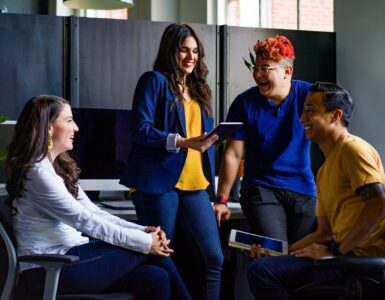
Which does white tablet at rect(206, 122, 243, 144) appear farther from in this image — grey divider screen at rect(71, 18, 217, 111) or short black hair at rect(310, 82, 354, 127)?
grey divider screen at rect(71, 18, 217, 111)

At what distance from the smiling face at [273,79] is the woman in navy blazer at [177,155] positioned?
0.24 meters

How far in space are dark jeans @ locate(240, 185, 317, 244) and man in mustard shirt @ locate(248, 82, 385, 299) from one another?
0.34m

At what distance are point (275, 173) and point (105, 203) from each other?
1027 mm

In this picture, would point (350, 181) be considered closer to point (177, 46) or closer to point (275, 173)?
point (275, 173)

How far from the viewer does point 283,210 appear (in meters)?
3.13

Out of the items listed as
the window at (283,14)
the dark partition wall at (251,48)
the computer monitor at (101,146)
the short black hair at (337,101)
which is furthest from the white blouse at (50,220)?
the window at (283,14)

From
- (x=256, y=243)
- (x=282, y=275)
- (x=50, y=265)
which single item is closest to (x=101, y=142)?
(x=256, y=243)

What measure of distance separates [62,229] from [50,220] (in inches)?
2.1

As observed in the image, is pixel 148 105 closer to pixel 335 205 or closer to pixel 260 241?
pixel 260 241

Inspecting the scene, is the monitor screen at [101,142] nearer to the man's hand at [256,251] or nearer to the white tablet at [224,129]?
the white tablet at [224,129]

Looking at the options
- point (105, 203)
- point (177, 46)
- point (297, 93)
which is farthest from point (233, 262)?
point (177, 46)

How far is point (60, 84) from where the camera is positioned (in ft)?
14.7

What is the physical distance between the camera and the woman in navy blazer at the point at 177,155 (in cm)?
301

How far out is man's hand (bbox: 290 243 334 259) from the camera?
252cm
